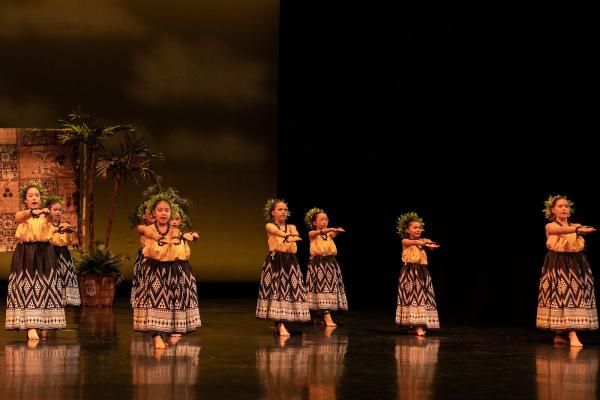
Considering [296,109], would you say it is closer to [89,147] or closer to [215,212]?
[215,212]

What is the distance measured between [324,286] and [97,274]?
2.81 metres

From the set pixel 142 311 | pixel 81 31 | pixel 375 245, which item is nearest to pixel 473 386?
pixel 142 311

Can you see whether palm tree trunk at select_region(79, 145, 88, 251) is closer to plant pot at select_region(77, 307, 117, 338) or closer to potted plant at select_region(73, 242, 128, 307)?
potted plant at select_region(73, 242, 128, 307)

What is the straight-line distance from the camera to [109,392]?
5234mm

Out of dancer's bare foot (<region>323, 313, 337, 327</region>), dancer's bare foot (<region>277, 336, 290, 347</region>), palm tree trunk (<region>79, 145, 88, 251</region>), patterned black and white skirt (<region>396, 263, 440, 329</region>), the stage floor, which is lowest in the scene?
the stage floor

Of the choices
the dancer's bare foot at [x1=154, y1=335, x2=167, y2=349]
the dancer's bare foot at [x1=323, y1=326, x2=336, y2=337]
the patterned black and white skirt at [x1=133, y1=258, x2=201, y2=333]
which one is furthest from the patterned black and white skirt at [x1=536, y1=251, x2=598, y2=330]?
the dancer's bare foot at [x1=154, y1=335, x2=167, y2=349]

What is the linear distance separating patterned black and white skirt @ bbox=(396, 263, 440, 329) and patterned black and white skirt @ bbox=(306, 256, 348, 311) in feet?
3.99

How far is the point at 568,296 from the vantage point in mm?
7664

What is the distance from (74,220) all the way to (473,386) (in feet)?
23.5

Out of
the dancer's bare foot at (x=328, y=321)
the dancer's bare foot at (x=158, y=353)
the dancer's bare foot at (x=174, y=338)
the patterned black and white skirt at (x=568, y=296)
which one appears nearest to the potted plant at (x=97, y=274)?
the dancer's bare foot at (x=328, y=321)

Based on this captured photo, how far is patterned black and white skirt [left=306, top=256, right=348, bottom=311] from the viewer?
940 centimetres

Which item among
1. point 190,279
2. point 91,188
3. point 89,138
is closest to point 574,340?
point 190,279

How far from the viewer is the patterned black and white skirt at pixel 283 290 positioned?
8.36 m

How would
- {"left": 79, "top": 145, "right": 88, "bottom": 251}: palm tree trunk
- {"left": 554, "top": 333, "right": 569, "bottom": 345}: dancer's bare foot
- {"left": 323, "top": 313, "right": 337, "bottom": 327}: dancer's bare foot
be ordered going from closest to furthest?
1. {"left": 554, "top": 333, "right": 569, "bottom": 345}: dancer's bare foot
2. {"left": 323, "top": 313, "right": 337, "bottom": 327}: dancer's bare foot
3. {"left": 79, "top": 145, "right": 88, "bottom": 251}: palm tree trunk
